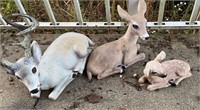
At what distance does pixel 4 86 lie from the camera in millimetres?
2006

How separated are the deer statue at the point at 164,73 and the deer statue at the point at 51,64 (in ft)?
1.11

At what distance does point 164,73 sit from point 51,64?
54 centimetres

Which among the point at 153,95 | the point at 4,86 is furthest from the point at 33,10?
the point at 153,95

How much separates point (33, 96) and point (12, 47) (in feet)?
1.59

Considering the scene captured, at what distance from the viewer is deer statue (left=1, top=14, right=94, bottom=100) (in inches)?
67.7

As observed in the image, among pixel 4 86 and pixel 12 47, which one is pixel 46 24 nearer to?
pixel 12 47

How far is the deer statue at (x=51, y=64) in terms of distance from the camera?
172 cm

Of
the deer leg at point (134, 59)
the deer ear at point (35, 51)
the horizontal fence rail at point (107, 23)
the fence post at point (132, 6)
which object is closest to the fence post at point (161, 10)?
the horizontal fence rail at point (107, 23)

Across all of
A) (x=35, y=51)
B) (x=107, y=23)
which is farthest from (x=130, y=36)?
(x=35, y=51)

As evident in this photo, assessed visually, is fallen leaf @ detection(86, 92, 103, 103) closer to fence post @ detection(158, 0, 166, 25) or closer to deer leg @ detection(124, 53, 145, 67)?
deer leg @ detection(124, 53, 145, 67)

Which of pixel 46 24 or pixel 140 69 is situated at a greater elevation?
pixel 46 24

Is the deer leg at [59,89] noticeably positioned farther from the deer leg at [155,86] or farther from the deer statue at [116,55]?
the deer leg at [155,86]

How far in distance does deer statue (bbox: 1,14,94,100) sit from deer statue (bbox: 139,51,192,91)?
337mm

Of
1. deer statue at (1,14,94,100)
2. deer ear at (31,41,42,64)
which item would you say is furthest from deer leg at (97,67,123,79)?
deer ear at (31,41,42,64)
